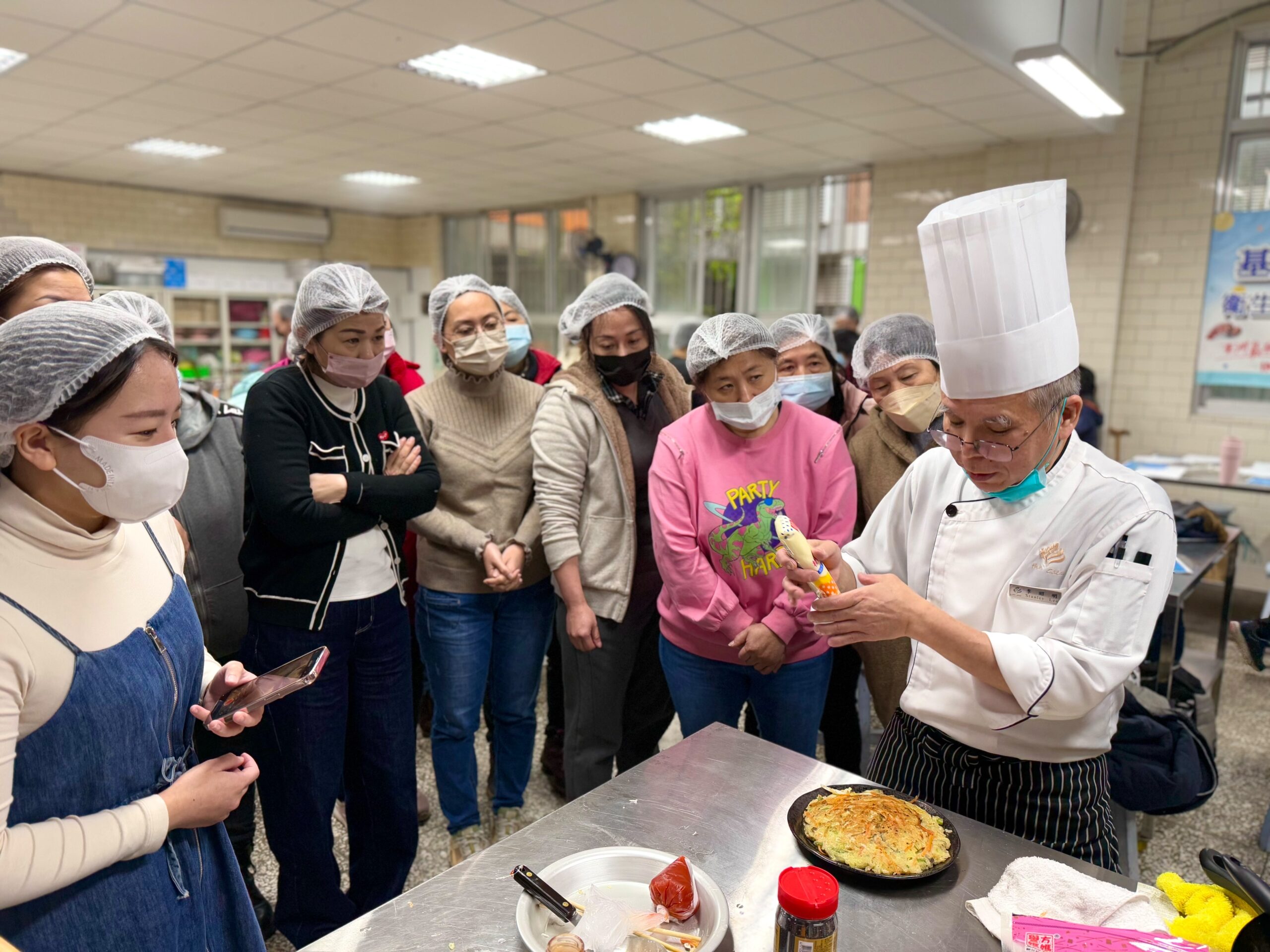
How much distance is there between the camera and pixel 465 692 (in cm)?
229

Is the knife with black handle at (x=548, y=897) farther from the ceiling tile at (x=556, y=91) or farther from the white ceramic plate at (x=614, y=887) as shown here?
the ceiling tile at (x=556, y=91)

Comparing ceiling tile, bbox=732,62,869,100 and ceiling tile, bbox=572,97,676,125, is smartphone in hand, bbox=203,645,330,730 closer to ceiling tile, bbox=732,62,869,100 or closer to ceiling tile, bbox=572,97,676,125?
ceiling tile, bbox=732,62,869,100

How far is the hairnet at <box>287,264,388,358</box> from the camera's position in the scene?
6.07 ft

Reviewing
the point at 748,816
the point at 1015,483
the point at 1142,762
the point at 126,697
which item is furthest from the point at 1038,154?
the point at 126,697

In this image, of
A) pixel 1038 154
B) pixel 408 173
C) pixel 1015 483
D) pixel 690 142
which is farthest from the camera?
pixel 408 173

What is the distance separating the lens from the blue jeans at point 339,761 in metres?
1.82

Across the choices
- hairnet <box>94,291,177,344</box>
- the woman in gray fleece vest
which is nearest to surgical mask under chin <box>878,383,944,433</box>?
the woman in gray fleece vest

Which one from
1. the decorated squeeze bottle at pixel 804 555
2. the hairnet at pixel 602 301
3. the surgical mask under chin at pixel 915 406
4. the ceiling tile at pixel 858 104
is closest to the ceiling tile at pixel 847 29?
the ceiling tile at pixel 858 104

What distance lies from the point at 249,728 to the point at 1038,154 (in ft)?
20.7

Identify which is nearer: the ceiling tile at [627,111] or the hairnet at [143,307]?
the hairnet at [143,307]

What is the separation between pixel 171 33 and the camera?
13.5ft

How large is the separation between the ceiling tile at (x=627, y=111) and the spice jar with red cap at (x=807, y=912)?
16.8 ft

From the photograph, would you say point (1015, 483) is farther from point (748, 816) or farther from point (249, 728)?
point (249, 728)

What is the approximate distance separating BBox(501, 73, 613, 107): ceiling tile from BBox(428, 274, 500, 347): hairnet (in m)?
2.90
